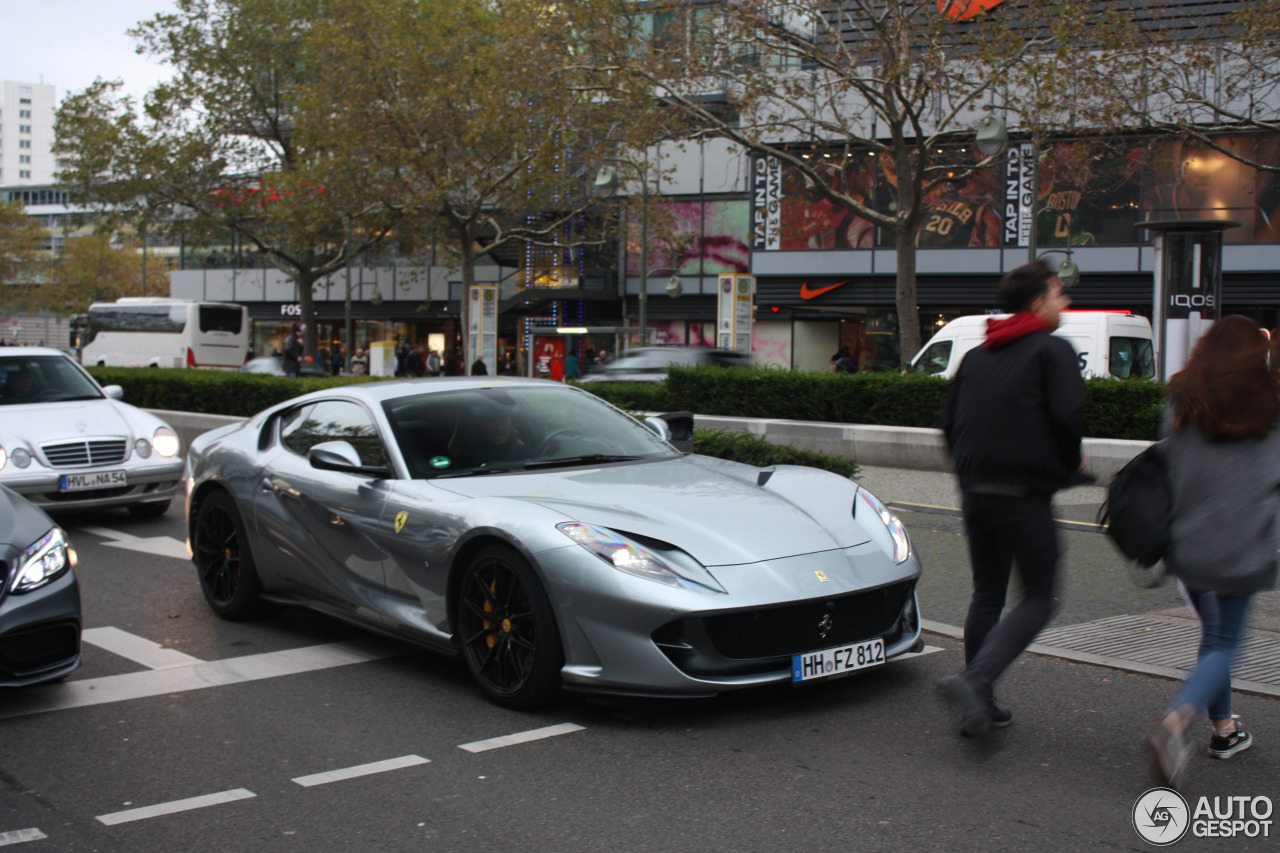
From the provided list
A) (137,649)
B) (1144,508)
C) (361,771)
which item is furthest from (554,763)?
(137,649)

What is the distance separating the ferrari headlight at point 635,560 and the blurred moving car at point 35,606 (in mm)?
2147

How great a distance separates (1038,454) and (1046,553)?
0.35 m

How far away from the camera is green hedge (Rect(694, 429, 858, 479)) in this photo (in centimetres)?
1030

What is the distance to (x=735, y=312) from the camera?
22.7 metres

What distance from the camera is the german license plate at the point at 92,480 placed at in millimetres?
9812

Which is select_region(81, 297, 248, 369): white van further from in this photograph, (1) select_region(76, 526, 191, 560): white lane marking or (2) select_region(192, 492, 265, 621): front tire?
(2) select_region(192, 492, 265, 621): front tire

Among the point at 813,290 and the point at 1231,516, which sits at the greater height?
the point at 813,290

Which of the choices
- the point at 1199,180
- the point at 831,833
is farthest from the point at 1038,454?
the point at 1199,180

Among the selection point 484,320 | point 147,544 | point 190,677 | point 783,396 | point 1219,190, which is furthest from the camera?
point 1219,190

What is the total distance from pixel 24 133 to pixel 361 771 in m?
199

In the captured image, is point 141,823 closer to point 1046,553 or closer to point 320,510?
point 320,510

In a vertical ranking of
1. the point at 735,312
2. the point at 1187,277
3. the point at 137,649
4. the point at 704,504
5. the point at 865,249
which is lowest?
the point at 137,649

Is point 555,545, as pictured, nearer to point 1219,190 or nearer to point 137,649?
point 137,649

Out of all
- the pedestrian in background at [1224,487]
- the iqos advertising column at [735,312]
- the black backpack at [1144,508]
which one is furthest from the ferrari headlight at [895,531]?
the iqos advertising column at [735,312]
